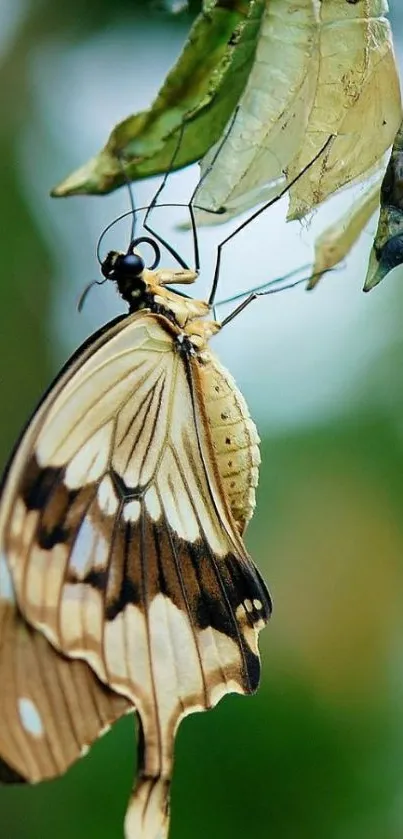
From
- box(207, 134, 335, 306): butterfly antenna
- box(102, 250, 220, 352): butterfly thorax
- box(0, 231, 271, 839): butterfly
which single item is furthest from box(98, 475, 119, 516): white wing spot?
box(207, 134, 335, 306): butterfly antenna

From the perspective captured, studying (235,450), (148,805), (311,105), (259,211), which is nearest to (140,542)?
(235,450)

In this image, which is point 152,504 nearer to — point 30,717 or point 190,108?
point 30,717

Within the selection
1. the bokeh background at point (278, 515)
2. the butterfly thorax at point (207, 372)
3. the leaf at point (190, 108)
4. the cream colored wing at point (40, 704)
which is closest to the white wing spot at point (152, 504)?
the butterfly thorax at point (207, 372)

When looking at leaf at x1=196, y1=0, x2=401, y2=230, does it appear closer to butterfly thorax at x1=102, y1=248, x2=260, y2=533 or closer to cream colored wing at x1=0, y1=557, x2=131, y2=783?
butterfly thorax at x1=102, y1=248, x2=260, y2=533

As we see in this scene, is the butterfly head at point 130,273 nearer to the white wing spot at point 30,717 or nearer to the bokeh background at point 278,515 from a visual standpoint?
the white wing spot at point 30,717

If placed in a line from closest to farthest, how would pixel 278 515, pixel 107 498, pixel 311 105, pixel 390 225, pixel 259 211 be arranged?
pixel 390 225 → pixel 311 105 → pixel 107 498 → pixel 259 211 → pixel 278 515

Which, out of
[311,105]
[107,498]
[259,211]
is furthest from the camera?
[259,211]

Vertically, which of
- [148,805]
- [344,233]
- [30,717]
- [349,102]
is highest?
[349,102]

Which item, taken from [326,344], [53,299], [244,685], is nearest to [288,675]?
[326,344]
